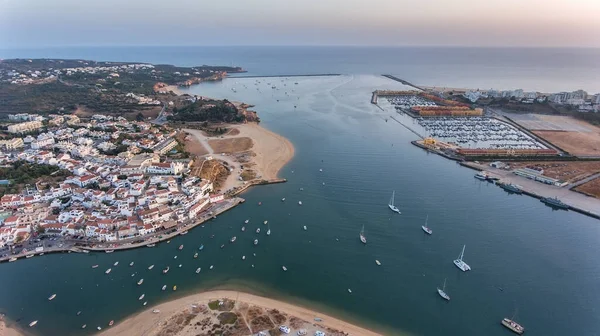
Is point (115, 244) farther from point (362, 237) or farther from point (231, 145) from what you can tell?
point (231, 145)

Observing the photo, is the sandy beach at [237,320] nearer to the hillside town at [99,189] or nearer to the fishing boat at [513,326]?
the fishing boat at [513,326]

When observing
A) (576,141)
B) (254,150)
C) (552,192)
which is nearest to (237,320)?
(254,150)

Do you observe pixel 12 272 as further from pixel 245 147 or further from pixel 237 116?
pixel 237 116

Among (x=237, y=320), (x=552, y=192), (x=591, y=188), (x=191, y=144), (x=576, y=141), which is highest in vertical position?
(x=576, y=141)

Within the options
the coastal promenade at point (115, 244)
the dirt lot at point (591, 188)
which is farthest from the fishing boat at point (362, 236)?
the dirt lot at point (591, 188)

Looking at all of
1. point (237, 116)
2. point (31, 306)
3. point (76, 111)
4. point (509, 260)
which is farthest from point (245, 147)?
point (76, 111)

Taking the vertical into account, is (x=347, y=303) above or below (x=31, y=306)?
above
